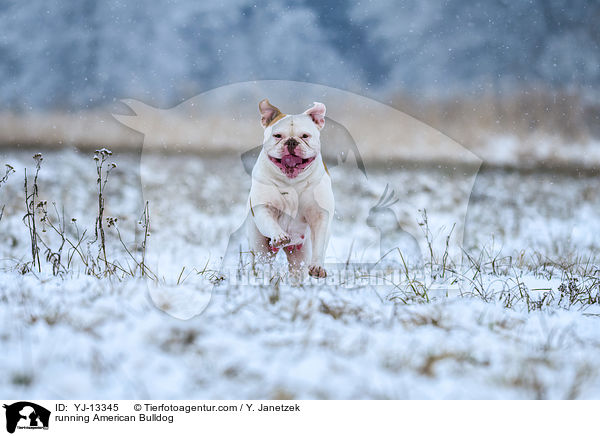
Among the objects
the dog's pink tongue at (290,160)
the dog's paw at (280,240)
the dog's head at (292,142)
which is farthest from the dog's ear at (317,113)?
the dog's paw at (280,240)

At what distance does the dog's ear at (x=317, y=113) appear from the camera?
103 inches

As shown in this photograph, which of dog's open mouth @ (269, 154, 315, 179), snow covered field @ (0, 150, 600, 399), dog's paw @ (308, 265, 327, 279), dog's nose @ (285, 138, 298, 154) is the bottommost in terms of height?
snow covered field @ (0, 150, 600, 399)

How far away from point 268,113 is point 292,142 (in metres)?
0.28

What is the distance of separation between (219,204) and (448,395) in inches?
145

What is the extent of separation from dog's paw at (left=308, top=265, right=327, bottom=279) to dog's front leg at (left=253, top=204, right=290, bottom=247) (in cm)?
20

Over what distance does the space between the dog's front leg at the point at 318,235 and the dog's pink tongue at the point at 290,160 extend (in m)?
0.29

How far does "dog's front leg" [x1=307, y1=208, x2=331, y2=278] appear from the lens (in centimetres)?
255

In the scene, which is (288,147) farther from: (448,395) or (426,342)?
(448,395)

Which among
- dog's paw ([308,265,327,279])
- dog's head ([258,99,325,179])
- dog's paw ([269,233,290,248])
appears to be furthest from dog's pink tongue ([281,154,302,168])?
dog's paw ([308,265,327,279])
